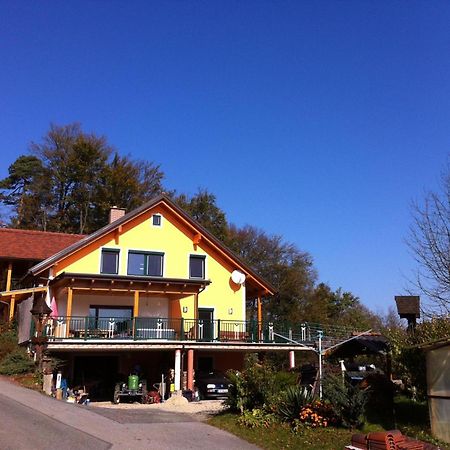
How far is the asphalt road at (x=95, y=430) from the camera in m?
11.3

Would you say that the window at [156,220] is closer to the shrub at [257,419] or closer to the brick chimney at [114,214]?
the brick chimney at [114,214]

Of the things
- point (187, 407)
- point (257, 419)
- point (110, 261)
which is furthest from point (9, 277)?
point (257, 419)

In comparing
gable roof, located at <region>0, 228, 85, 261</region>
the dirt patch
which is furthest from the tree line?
the dirt patch

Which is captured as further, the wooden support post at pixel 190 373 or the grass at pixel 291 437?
the wooden support post at pixel 190 373

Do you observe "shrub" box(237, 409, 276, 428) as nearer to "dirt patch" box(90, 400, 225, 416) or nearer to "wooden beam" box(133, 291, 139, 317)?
"dirt patch" box(90, 400, 225, 416)

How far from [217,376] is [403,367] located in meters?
11.5

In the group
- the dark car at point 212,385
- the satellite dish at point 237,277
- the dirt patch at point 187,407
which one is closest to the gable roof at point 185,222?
the satellite dish at point 237,277

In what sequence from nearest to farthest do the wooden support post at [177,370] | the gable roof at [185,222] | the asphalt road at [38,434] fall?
the asphalt road at [38,434]
the wooden support post at [177,370]
the gable roof at [185,222]

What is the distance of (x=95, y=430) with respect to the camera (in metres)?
12.7

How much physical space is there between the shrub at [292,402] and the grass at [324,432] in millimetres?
377

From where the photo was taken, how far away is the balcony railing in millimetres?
24281

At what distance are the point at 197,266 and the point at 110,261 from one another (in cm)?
504

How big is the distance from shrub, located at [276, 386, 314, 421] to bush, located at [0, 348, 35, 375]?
12546 millimetres

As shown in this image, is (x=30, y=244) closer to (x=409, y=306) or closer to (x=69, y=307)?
(x=69, y=307)
